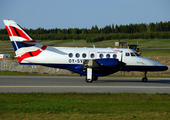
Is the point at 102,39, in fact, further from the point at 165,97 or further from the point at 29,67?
the point at 165,97

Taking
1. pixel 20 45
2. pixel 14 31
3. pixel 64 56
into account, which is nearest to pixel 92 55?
pixel 64 56

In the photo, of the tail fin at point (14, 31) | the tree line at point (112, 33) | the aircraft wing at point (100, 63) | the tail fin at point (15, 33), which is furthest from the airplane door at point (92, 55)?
the tree line at point (112, 33)

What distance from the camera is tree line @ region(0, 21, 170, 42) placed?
153m

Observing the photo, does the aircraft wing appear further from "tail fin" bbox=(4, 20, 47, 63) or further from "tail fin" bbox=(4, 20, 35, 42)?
"tail fin" bbox=(4, 20, 35, 42)

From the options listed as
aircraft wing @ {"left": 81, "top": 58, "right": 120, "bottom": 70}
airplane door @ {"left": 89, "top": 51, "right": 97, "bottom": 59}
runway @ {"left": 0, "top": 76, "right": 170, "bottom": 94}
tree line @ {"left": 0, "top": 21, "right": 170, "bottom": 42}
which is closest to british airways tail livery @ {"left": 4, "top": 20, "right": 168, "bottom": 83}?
airplane door @ {"left": 89, "top": 51, "right": 97, "bottom": 59}

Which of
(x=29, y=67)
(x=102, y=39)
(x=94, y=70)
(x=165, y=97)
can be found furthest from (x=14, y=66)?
(x=102, y=39)

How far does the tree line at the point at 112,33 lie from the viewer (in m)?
153

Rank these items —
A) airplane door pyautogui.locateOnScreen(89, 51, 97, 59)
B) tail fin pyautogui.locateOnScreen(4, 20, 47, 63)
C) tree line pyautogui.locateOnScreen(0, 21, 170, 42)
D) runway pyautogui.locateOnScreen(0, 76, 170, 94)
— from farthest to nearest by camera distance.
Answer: tree line pyautogui.locateOnScreen(0, 21, 170, 42), tail fin pyautogui.locateOnScreen(4, 20, 47, 63), airplane door pyautogui.locateOnScreen(89, 51, 97, 59), runway pyautogui.locateOnScreen(0, 76, 170, 94)

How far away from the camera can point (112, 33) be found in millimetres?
173750

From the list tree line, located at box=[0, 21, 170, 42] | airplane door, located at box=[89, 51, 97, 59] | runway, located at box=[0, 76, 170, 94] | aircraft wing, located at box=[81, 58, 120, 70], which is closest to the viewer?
runway, located at box=[0, 76, 170, 94]

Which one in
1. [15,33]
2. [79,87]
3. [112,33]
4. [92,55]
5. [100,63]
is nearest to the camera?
[79,87]

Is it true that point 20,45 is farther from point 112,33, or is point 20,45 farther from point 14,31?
point 112,33

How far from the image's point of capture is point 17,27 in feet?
82.5

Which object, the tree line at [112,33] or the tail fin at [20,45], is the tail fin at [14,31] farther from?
the tree line at [112,33]
